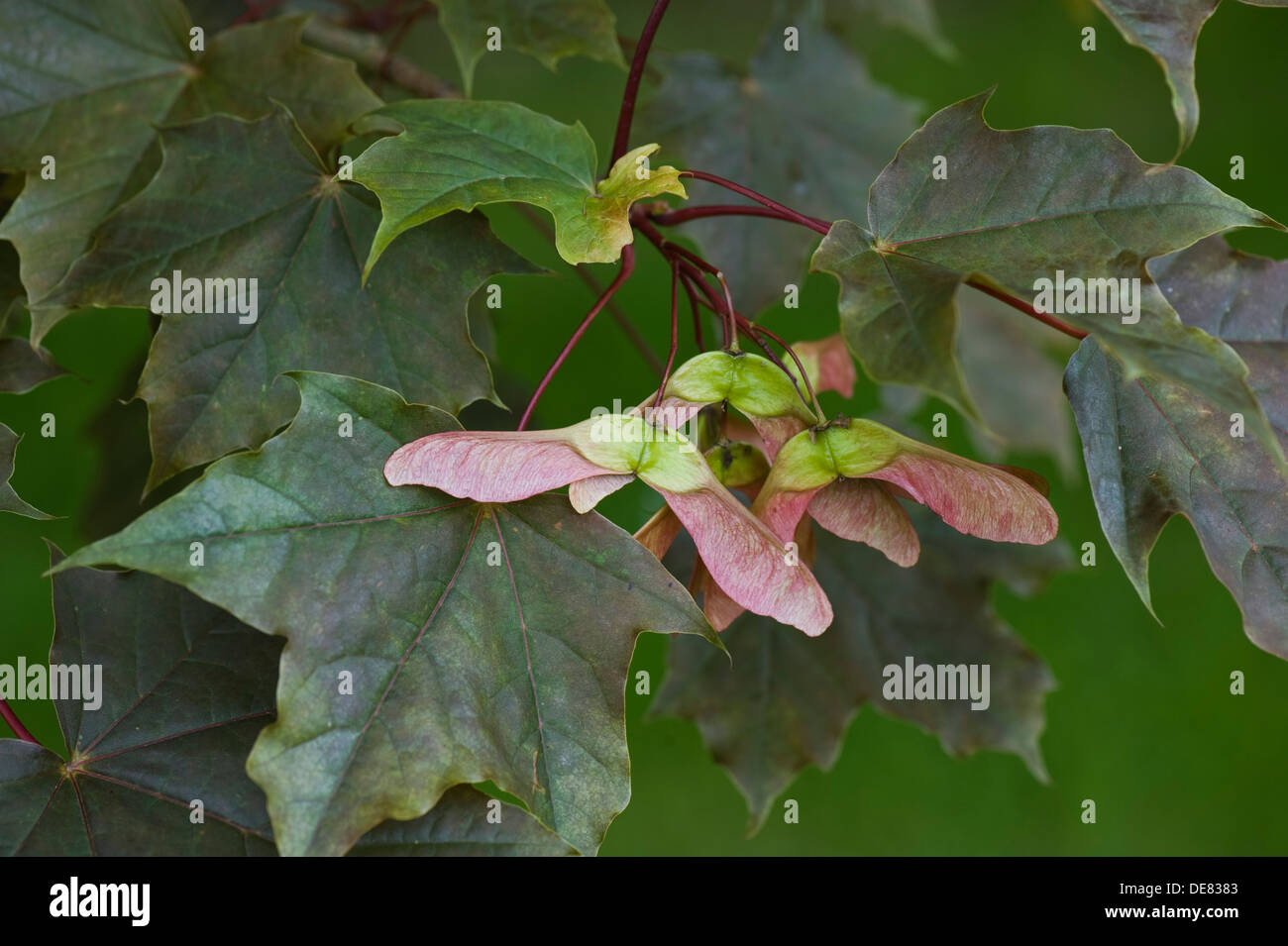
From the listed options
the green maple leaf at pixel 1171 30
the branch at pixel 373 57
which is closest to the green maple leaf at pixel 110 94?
the branch at pixel 373 57

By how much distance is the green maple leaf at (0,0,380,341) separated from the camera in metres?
0.63

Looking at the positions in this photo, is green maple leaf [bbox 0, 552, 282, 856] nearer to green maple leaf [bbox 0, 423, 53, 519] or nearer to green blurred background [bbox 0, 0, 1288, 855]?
green maple leaf [bbox 0, 423, 53, 519]

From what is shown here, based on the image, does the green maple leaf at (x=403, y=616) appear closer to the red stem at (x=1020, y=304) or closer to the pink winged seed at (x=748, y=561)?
the pink winged seed at (x=748, y=561)

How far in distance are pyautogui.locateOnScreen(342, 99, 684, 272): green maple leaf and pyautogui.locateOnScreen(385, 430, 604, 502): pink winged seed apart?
0.29 feet

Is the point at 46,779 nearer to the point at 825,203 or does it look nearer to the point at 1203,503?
the point at 1203,503

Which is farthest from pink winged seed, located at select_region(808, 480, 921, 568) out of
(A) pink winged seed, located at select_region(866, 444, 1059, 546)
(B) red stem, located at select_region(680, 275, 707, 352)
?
(B) red stem, located at select_region(680, 275, 707, 352)

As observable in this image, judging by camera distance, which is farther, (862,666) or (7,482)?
(862,666)

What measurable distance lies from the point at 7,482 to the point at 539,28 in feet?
1.41

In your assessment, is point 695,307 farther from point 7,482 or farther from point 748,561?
point 7,482

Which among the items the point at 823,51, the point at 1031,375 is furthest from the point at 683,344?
the point at 823,51

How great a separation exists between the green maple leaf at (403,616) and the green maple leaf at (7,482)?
0.38 ft

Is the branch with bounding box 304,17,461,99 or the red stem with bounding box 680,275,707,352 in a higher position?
the branch with bounding box 304,17,461,99

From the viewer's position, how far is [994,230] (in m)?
0.53

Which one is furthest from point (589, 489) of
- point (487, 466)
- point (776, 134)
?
point (776, 134)
